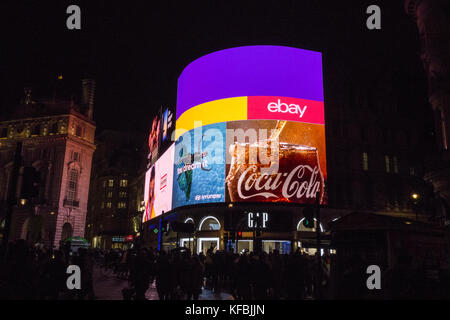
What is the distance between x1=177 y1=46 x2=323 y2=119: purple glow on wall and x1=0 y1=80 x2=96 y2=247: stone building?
109 feet

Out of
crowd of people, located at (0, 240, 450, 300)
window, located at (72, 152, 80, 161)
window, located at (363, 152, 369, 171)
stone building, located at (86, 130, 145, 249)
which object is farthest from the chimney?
crowd of people, located at (0, 240, 450, 300)

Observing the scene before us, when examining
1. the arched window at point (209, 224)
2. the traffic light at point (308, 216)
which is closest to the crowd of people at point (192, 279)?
the traffic light at point (308, 216)

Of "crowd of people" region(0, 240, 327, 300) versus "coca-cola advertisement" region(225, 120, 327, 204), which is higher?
"coca-cola advertisement" region(225, 120, 327, 204)

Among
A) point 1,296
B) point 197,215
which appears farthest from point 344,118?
point 1,296

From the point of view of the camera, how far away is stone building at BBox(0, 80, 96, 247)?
6019 centimetres

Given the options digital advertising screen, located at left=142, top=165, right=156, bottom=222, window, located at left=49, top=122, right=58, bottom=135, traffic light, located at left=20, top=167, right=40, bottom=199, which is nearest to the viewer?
traffic light, located at left=20, top=167, right=40, bottom=199

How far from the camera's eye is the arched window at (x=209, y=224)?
125ft

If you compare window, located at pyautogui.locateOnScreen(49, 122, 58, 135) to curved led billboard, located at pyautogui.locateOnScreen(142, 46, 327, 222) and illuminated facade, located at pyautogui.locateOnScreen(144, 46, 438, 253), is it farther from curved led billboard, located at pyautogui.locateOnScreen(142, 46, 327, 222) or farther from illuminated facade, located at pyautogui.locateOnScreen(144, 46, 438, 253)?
curved led billboard, located at pyautogui.locateOnScreen(142, 46, 327, 222)

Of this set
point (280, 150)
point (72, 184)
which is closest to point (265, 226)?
point (280, 150)

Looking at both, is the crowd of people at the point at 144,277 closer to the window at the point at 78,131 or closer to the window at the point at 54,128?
the window at the point at 54,128

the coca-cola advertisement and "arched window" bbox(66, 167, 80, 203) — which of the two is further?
"arched window" bbox(66, 167, 80, 203)

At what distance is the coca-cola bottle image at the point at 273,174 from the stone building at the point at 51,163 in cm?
3761
